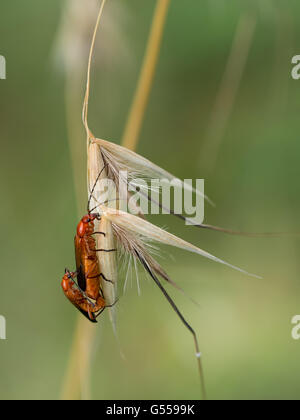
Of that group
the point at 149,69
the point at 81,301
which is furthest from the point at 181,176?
the point at 81,301

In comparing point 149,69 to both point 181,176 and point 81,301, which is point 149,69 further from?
point 81,301

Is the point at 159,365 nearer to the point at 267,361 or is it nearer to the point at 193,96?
the point at 267,361

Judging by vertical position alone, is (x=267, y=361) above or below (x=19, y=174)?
below

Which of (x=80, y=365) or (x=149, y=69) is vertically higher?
(x=149, y=69)

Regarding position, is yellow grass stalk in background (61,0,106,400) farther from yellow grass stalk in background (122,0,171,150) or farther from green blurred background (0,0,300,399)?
yellow grass stalk in background (122,0,171,150)

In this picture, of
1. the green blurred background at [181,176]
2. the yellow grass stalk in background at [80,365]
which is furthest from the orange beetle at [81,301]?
the green blurred background at [181,176]

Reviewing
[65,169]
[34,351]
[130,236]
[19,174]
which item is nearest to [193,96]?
[65,169]

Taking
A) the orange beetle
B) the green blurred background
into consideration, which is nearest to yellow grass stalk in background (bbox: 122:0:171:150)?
the green blurred background

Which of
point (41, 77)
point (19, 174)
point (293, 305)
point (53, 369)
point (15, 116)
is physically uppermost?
point (41, 77)
